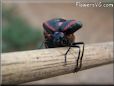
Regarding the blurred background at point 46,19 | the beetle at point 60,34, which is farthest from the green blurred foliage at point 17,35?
the beetle at point 60,34

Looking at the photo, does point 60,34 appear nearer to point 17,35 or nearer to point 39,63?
point 39,63

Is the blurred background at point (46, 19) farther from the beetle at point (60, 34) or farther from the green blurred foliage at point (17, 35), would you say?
the beetle at point (60, 34)

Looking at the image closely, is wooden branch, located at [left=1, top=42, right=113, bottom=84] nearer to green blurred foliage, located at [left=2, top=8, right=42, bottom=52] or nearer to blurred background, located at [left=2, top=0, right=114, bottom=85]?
blurred background, located at [left=2, top=0, right=114, bottom=85]

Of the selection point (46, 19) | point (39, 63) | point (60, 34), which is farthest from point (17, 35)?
point (39, 63)

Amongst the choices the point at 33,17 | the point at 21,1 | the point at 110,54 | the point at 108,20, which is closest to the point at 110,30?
the point at 108,20

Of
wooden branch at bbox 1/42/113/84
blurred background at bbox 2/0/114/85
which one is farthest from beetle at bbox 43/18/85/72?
blurred background at bbox 2/0/114/85

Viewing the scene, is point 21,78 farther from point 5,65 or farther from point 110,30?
point 110,30
